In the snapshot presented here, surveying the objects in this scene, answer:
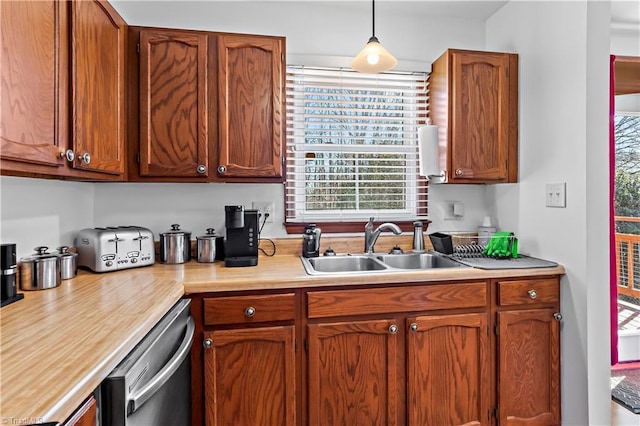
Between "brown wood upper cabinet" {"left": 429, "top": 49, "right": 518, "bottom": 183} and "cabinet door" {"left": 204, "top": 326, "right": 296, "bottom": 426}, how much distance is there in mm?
1358

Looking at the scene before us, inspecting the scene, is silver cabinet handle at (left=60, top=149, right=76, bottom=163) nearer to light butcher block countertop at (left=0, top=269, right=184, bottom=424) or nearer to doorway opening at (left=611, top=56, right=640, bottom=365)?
light butcher block countertop at (left=0, top=269, right=184, bottom=424)

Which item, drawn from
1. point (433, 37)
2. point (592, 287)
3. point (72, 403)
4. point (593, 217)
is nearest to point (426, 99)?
point (433, 37)

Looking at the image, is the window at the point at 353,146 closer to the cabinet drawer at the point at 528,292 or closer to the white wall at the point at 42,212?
the cabinet drawer at the point at 528,292

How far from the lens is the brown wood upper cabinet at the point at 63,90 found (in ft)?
3.30

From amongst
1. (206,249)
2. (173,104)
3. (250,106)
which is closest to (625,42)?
(250,106)

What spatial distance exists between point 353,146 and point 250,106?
29.6 inches

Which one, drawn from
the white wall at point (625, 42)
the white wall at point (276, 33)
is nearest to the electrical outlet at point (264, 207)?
the white wall at point (276, 33)

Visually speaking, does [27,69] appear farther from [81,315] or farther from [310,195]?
[310,195]

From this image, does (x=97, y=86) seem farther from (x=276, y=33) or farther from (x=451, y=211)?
(x=451, y=211)

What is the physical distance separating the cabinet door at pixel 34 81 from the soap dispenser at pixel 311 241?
1.21 meters

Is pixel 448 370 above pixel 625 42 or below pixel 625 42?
below

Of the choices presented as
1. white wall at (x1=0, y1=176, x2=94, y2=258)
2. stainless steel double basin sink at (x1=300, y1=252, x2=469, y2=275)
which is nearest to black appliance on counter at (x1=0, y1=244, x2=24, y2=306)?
white wall at (x1=0, y1=176, x2=94, y2=258)

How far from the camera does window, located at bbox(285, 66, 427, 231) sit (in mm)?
2232

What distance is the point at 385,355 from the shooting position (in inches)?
63.7
